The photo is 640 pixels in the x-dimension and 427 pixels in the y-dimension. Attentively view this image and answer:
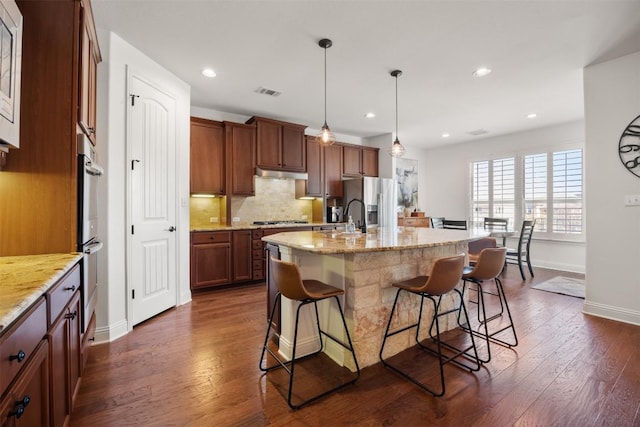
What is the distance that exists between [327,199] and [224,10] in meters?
3.82

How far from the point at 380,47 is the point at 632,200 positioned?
9.28ft

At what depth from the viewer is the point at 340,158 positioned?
5.75m

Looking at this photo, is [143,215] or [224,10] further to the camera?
[143,215]

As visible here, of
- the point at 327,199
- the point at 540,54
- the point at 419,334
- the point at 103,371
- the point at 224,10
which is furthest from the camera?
the point at 327,199

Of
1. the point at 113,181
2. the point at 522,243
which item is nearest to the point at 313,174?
the point at 113,181

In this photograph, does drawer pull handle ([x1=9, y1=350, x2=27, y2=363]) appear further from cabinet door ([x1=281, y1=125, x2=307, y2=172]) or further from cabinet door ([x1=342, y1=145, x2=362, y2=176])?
cabinet door ([x1=342, y1=145, x2=362, y2=176])

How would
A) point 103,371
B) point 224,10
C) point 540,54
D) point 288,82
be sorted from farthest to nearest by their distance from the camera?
point 288,82 < point 540,54 < point 224,10 < point 103,371

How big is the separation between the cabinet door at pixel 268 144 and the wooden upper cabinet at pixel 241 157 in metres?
0.09

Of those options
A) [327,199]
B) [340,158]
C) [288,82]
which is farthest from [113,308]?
[340,158]

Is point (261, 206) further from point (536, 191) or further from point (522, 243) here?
point (536, 191)

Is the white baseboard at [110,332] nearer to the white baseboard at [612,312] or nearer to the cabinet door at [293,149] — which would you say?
the cabinet door at [293,149]

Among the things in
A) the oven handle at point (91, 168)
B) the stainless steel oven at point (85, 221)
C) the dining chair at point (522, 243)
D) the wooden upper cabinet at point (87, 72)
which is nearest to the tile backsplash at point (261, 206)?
the wooden upper cabinet at point (87, 72)

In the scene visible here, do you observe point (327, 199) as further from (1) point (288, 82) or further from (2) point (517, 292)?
(2) point (517, 292)

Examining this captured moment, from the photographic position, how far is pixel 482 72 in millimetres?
3250
